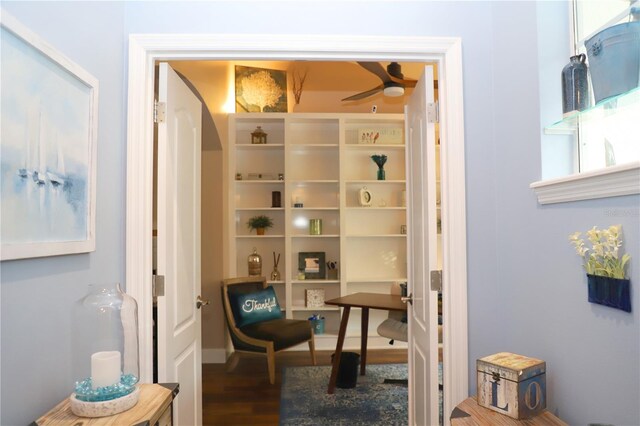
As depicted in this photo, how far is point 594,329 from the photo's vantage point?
1.37 metres

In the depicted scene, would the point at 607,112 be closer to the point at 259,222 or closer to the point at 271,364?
the point at 271,364

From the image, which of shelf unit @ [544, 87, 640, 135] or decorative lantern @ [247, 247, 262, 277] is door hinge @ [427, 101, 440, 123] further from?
decorative lantern @ [247, 247, 262, 277]

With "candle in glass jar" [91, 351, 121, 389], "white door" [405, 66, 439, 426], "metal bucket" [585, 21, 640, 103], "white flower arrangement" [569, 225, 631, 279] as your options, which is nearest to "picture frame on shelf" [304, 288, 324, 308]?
"white door" [405, 66, 439, 426]

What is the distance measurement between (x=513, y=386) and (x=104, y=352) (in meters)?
1.34

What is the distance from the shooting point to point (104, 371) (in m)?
1.36

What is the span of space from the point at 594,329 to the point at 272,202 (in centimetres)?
422

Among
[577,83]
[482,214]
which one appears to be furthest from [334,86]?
[577,83]

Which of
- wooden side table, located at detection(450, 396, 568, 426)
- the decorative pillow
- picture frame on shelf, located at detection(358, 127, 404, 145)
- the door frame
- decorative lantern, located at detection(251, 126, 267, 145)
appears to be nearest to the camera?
wooden side table, located at detection(450, 396, 568, 426)

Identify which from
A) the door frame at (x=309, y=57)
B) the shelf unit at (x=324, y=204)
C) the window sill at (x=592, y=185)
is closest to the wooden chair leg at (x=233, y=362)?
the shelf unit at (x=324, y=204)

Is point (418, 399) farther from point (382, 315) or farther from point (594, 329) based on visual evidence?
point (382, 315)

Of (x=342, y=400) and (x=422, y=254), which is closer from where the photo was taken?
(x=422, y=254)

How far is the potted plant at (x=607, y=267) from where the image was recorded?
1.23 m

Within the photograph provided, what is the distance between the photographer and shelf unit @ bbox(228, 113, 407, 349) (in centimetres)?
526

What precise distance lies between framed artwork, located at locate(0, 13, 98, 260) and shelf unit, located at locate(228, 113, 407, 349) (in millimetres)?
3478
